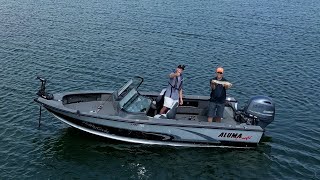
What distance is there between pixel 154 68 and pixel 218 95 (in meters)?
11.2

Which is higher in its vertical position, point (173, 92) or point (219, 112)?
point (173, 92)

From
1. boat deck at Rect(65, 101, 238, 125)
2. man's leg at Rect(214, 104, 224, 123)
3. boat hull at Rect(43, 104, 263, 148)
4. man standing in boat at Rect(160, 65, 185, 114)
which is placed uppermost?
man standing in boat at Rect(160, 65, 185, 114)

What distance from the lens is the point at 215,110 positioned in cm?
1661

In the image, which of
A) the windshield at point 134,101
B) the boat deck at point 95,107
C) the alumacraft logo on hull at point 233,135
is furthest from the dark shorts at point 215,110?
the boat deck at point 95,107

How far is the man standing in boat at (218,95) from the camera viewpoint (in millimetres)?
15977

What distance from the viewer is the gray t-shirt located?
16.2 metres

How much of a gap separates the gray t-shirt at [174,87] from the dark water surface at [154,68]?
2145 millimetres

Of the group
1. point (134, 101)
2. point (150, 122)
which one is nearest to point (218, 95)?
point (150, 122)

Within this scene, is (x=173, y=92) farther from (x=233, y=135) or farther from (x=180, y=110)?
(x=233, y=135)

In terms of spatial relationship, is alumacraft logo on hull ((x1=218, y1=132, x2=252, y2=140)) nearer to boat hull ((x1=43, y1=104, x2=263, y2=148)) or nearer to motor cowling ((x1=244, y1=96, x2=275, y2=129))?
boat hull ((x1=43, y1=104, x2=263, y2=148))

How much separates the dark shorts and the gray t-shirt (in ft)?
4.74

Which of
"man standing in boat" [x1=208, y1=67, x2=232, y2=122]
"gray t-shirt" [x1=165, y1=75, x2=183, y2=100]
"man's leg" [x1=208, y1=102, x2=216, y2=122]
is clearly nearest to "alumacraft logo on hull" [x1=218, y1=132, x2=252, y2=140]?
"man standing in boat" [x1=208, y1=67, x2=232, y2=122]

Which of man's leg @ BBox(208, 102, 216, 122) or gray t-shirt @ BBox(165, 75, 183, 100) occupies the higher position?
gray t-shirt @ BBox(165, 75, 183, 100)

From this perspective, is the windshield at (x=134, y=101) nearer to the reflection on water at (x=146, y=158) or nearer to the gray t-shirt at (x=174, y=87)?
the gray t-shirt at (x=174, y=87)
